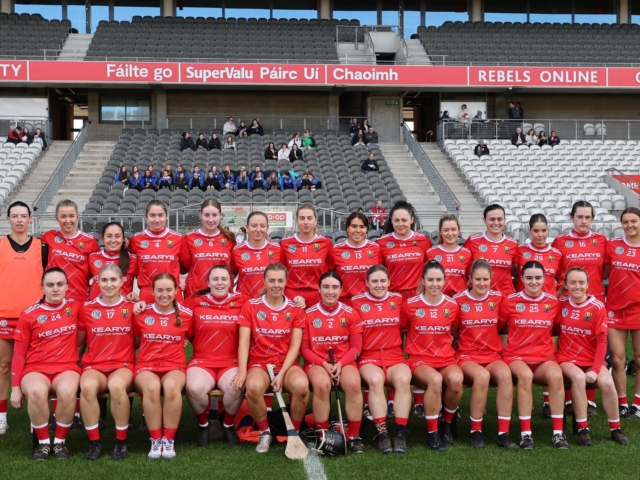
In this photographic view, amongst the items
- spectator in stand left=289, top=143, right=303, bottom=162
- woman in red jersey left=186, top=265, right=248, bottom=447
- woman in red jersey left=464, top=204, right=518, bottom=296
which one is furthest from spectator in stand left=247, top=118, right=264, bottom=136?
woman in red jersey left=186, top=265, right=248, bottom=447

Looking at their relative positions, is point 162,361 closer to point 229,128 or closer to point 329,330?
point 329,330

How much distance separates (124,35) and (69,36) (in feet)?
6.35

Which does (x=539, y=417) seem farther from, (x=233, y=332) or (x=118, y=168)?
(x=118, y=168)

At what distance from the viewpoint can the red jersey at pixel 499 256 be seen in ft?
21.5

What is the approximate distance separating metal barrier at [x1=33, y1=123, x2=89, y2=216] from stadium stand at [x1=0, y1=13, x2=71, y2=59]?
272cm

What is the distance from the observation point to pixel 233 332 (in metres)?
5.79

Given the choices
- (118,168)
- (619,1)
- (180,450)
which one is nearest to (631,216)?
(180,450)

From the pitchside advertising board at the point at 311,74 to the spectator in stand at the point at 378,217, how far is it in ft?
25.2

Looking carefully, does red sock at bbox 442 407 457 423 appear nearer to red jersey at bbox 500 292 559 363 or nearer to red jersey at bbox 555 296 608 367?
red jersey at bbox 500 292 559 363

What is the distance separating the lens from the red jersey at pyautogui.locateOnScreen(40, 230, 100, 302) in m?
6.30

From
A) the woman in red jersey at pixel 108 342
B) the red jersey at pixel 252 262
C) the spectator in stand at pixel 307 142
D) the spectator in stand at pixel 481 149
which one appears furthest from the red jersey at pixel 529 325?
the spectator in stand at pixel 481 149

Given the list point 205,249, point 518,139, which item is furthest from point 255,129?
point 205,249

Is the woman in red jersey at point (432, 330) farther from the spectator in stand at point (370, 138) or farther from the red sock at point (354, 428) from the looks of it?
the spectator in stand at point (370, 138)

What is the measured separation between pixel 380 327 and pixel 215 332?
1239 millimetres
